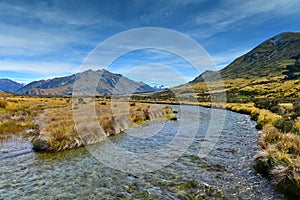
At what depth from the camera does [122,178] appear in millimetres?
12359

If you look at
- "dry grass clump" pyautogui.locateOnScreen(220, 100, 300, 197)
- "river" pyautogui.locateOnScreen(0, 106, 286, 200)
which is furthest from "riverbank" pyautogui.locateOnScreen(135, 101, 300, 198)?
"river" pyautogui.locateOnScreen(0, 106, 286, 200)

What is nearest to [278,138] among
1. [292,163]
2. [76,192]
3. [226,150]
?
[226,150]

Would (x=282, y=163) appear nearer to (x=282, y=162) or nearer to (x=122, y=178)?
(x=282, y=162)

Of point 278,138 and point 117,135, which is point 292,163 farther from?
point 117,135

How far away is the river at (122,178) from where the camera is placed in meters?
10.3

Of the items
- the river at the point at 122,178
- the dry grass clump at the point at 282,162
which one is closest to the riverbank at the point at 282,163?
the dry grass clump at the point at 282,162

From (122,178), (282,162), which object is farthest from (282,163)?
(122,178)

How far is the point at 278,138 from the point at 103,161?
13346 millimetres

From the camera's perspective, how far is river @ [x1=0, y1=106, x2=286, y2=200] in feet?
33.9

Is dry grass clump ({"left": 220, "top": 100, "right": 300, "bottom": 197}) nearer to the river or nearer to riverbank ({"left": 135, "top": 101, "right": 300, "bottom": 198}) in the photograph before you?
riverbank ({"left": 135, "top": 101, "right": 300, "bottom": 198})

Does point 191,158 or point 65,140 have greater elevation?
point 65,140

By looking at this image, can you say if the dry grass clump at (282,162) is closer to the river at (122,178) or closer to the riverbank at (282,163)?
the riverbank at (282,163)

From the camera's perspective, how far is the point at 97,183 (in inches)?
453

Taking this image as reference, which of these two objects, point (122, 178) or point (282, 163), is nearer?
point (282, 163)
